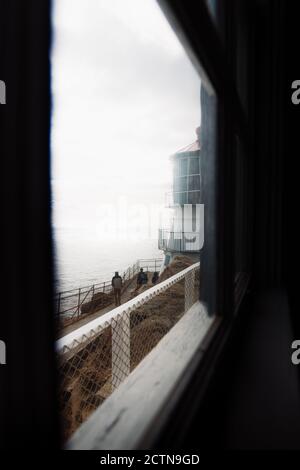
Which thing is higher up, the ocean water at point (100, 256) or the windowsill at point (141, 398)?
the windowsill at point (141, 398)

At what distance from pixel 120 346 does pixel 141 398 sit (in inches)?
73.4

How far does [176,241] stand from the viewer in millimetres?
11641

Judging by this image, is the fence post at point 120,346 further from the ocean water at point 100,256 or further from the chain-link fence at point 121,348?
the ocean water at point 100,256

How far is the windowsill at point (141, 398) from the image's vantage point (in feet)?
0.94

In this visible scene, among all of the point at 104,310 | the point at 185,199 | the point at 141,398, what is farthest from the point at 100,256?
the point at 141,398

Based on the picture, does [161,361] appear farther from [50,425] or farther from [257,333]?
[257,333]

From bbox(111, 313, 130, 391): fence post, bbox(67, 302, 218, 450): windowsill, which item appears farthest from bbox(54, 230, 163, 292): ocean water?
bbox(111, 313, 130, 391): fence post

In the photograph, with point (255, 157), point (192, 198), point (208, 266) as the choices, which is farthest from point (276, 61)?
point (192, 198)

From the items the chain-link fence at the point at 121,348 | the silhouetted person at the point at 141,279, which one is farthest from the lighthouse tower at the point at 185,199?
the chain-link fence at the point at 121,348

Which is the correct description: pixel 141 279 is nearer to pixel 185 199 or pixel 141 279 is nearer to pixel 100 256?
Answer: pixel 185 199

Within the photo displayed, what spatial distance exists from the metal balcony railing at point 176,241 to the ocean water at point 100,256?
105 cm

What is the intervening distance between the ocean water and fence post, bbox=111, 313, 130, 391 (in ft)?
2.39

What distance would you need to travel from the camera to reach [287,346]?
74cm
